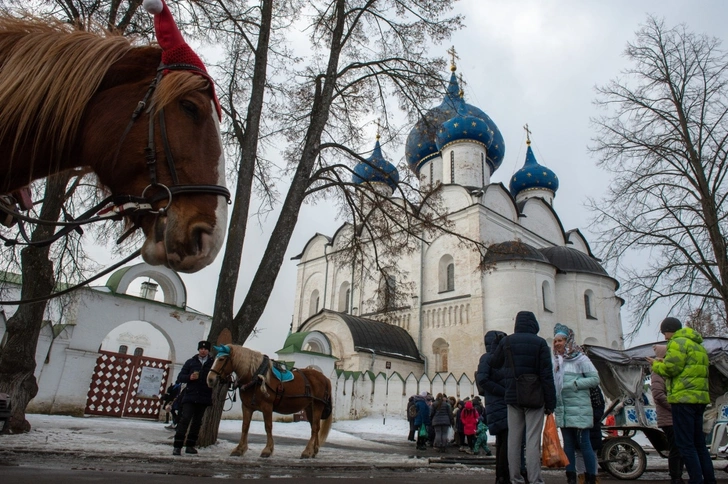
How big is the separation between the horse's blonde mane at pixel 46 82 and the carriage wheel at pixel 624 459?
7.84m

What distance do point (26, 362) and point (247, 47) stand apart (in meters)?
7.20

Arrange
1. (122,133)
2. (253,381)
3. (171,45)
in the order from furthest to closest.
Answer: (253,381)
(171,45)
(122,133)

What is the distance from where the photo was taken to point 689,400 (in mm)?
4621

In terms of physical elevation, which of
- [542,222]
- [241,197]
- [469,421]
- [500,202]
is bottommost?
[469,421]

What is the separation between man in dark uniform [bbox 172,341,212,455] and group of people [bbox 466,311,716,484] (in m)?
3.98

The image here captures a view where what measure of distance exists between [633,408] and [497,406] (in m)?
9.39

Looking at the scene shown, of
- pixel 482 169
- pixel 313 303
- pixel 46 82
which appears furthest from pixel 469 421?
pixel 313 303

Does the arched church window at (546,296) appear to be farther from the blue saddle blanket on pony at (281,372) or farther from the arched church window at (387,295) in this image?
the blue saddle blanket on pony at (281,372)

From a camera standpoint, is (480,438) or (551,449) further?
(480,438)

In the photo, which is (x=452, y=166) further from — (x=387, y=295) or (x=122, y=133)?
(x=122, y=133)

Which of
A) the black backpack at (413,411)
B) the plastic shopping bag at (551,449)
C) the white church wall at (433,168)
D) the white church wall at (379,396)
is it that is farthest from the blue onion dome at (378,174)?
the white church wall at (433,168)

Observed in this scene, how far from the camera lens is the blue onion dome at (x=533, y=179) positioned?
3650 centimetres

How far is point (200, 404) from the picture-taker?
720 cm

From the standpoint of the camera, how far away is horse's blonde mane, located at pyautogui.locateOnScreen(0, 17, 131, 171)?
1932mm
